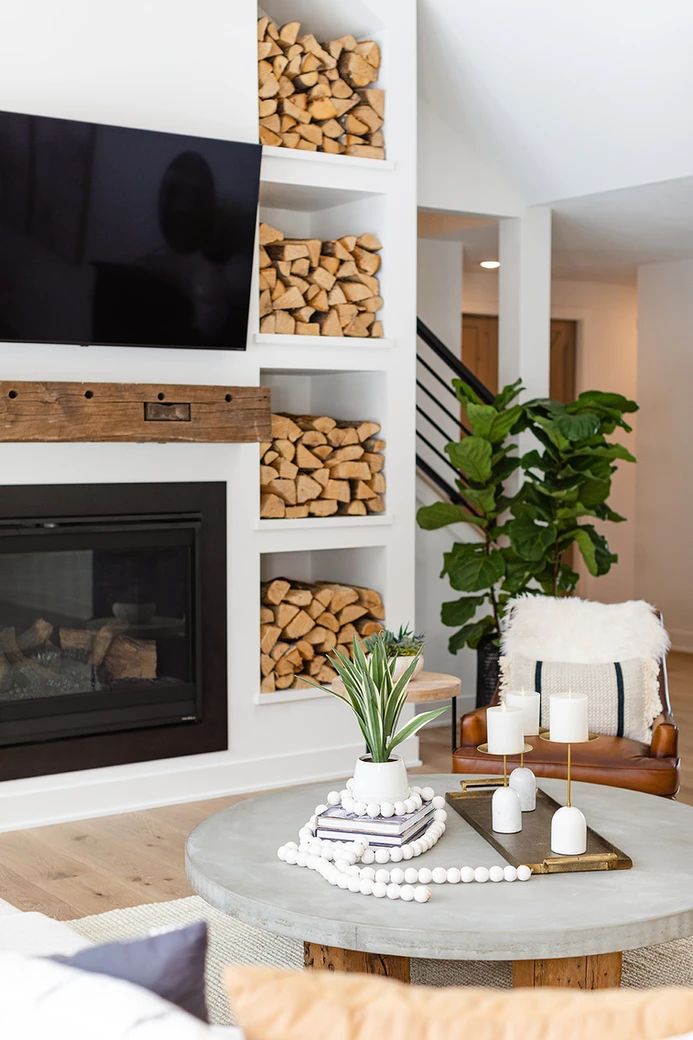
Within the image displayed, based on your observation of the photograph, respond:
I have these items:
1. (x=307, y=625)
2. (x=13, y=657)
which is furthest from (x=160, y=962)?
(x=307, y=625)

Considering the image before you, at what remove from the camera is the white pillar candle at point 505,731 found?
270 centimetres

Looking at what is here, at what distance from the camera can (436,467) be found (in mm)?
6840

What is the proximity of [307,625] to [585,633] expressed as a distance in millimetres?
1194

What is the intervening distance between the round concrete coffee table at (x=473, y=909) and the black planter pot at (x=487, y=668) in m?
2.65

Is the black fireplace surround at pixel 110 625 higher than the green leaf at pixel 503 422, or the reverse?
the green leaf at pixel 503 422

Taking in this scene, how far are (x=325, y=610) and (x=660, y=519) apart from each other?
3.65m

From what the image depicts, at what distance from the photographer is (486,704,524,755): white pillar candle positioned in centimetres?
270

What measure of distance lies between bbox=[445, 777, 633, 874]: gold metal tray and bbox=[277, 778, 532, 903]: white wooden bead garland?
0.21 feet

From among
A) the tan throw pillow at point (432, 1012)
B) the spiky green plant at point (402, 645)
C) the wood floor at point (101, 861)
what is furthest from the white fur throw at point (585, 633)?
the tan throw pillow at point (432, 1012)

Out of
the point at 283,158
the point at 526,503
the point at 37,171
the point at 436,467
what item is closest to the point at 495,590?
the point at 526,503

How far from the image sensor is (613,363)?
28.1 ft

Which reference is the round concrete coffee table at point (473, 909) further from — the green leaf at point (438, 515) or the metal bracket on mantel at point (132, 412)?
the green leaf at point (438, 515)

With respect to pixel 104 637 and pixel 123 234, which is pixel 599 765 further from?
pixel 123 234

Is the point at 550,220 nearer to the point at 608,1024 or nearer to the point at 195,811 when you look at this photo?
the point at 195,811
